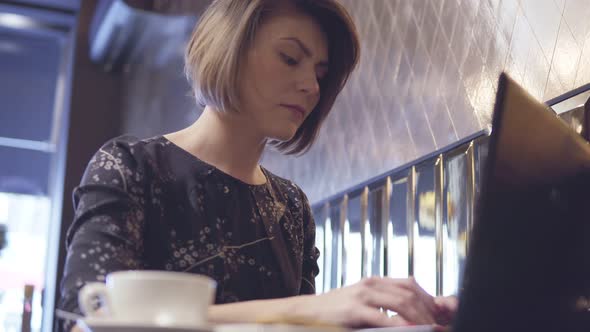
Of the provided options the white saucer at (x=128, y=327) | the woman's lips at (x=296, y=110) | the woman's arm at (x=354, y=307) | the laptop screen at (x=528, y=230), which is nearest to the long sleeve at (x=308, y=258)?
the woman's lips at (x=296, y=110)

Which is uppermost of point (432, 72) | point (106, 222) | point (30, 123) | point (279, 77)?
point (30, 123)

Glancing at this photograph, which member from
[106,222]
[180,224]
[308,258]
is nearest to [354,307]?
[106,222]

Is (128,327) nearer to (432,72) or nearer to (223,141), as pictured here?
(223,141)

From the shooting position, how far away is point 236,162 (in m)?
1.37

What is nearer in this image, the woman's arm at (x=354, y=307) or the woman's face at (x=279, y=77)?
the woman's arm at (x=354, y=307)

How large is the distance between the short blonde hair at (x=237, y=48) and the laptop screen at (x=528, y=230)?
2.07 feet

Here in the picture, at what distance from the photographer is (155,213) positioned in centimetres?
119

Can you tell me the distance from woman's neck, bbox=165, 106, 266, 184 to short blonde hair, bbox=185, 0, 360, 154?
0.11 feet

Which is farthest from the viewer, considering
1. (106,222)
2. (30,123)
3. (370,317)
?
→ (30,123)

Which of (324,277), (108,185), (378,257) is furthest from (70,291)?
(324,277)

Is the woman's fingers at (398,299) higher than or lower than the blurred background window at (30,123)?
lower

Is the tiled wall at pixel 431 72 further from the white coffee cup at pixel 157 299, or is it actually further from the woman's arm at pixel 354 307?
the white coffee cup at pixel 157 299

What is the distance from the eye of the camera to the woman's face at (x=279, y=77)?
51.1 inches

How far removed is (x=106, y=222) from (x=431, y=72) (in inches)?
40.7
